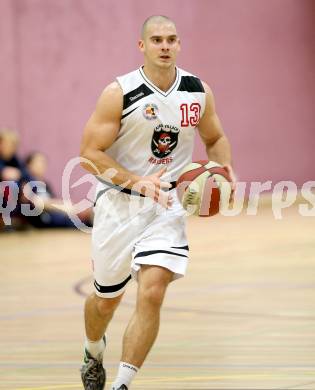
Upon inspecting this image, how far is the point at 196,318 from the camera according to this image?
920 centimetres

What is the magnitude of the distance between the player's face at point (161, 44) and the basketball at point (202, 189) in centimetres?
63

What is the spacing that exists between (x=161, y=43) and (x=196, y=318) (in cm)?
339

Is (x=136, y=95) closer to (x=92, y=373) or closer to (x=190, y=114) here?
(x=190, y=114)

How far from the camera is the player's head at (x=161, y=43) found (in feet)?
21.0

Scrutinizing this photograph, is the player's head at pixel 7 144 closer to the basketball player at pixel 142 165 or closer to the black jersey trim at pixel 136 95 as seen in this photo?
the basketball player at pixel 142 165

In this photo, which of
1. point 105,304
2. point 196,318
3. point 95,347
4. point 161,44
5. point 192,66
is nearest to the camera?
point 161,44

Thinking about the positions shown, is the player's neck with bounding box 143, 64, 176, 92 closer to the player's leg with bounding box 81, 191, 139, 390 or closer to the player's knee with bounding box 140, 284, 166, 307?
the player's leg with bounding box 81, 191, 139, 390

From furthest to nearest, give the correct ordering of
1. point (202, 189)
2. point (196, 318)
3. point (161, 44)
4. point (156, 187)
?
point (196, 318)
point (161, 44)
point (202, 189)
point (156, 187)

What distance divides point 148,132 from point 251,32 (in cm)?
1522

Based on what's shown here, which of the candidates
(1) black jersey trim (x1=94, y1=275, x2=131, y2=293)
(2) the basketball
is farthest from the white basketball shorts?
(2) the basketball

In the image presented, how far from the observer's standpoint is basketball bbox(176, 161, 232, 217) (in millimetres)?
6297

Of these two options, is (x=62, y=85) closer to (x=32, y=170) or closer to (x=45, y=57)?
(x=45, y=57)

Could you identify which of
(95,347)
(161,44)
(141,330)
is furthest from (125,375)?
(161,44)

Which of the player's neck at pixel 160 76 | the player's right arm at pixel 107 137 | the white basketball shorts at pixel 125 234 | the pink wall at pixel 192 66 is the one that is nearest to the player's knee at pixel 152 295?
the white basketball shorts at pixel 125 234
